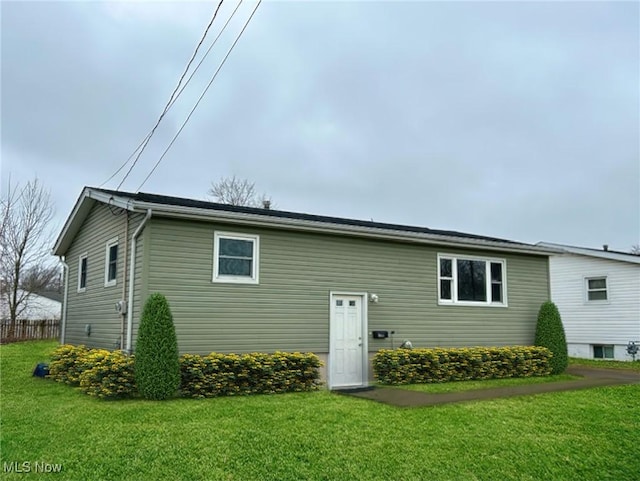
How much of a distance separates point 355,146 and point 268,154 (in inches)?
189

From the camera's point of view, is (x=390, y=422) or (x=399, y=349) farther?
(x=399, y=349)

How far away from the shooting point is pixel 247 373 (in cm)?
965

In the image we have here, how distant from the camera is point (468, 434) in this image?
271 inches

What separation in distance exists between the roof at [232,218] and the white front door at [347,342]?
5.20ft

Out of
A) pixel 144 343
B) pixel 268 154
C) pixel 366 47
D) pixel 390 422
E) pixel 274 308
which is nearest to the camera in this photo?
pixel 390 422

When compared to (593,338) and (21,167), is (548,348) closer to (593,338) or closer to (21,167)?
(593,338)

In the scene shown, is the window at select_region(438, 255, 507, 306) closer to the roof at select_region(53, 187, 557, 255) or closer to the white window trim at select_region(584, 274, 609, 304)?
the roof at select_region(53, 187, 557, 255)

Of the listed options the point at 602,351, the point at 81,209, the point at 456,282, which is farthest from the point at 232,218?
the point at 602,351

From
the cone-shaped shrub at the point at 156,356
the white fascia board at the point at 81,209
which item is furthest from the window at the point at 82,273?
the cone-shaped shrub at the point at 156,356

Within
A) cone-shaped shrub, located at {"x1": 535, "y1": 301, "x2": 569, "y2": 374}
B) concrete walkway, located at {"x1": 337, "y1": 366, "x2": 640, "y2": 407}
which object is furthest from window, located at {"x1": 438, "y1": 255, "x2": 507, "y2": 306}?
concrete walkway, located at {"x1": 337, "y1": 366, "x2": 640, "y2": 407}

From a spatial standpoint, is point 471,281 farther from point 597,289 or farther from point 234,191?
point 234,191

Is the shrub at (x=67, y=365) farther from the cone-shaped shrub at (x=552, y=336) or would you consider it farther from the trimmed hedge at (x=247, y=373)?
the cone-shaped shrub at (x=552, y=336)

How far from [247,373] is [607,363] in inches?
528

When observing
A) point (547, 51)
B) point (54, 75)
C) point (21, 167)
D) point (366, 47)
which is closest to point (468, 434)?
point (366, 47)
